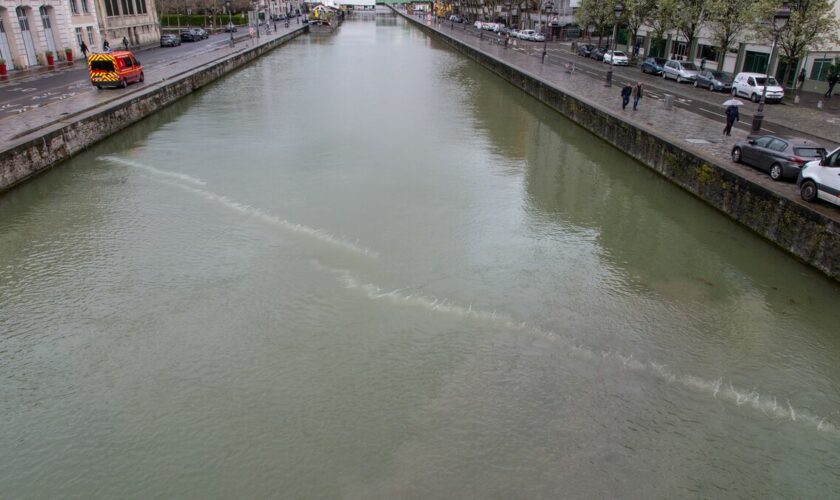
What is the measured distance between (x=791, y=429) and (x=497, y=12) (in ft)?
395

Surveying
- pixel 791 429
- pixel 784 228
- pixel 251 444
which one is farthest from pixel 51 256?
pixel 784 228

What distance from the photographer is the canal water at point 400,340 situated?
819 cm

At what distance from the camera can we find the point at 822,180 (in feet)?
45.0

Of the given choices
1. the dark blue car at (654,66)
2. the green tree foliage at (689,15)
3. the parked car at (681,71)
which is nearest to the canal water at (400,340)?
the parked car at (681,71)

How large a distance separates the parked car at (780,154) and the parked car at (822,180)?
1.26 meters

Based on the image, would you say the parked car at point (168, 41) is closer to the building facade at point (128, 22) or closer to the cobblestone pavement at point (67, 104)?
the building facade at point (128, 22)

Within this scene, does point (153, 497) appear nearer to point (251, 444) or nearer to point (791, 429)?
point (251, 444)

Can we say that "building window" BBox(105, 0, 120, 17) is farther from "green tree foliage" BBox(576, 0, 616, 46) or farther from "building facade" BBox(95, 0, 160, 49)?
"green tree foliage" BBox(576, 0, 616, 46)

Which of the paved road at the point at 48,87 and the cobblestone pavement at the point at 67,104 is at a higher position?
the cobblestone pavement at the point at 67,104

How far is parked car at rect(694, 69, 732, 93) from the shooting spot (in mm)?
35125

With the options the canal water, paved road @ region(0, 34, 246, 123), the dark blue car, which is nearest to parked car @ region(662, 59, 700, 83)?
the dark blue car

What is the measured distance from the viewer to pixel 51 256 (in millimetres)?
14430

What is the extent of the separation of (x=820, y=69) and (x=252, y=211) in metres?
34.4

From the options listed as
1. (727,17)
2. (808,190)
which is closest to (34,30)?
(727,17)
